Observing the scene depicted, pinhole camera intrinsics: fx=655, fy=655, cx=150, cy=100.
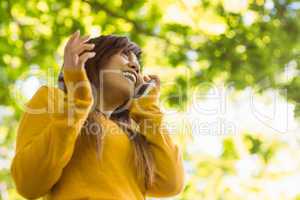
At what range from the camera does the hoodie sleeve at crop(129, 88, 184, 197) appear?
1.57 metres

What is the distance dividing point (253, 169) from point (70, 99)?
6.77ft

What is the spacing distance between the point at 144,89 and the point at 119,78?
0.30 ft

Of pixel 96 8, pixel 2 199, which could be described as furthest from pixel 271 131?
pixel 2 199

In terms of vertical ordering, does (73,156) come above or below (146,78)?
below

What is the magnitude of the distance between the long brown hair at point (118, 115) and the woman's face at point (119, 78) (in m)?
0.02

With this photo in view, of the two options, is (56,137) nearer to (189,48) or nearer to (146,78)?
(146,78)

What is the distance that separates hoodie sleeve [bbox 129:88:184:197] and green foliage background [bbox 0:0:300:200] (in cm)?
155

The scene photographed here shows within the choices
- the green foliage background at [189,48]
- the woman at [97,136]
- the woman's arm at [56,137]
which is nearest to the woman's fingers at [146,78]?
the woman at [97,136]

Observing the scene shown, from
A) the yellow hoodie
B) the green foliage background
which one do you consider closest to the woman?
the yellow hoodie

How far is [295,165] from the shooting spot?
3.47 meters

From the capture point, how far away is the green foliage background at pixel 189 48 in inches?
127

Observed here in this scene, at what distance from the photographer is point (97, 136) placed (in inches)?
58.6

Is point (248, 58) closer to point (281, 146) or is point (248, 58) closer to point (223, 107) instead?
point (223, 107)

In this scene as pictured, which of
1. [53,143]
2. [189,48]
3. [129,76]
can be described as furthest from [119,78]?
[189,48]
